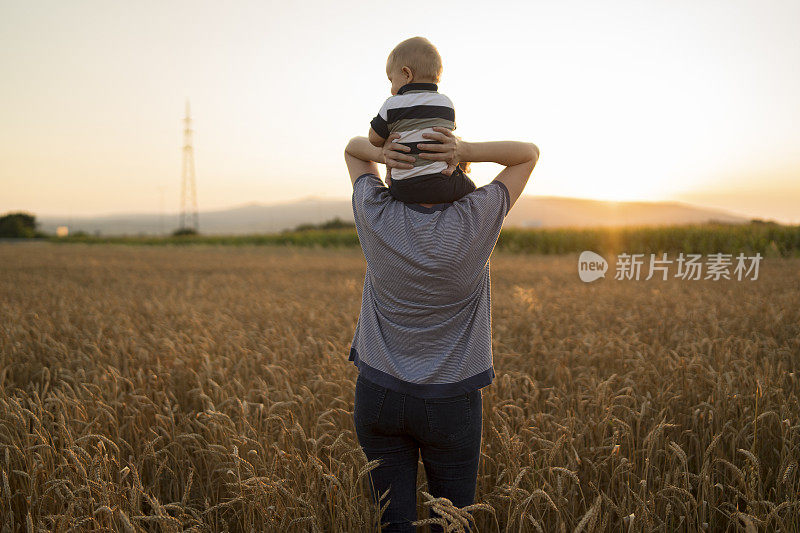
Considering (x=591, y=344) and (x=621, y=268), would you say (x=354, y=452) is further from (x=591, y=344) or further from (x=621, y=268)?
(x=621, y=268)

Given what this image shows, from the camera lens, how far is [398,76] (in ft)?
5.15

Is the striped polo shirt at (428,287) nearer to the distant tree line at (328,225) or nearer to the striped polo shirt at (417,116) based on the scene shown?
the striped polo shirt at (417,116)

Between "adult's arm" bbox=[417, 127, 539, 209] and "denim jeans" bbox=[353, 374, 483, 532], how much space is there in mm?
725

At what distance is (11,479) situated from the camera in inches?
99.7

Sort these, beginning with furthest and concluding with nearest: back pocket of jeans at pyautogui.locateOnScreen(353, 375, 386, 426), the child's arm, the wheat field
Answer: the wheat field < back pocket of jeans at pyautogui.locateOnScreen(353, 375, 386, 426) < the child's arm

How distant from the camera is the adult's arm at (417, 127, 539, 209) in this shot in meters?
1.46

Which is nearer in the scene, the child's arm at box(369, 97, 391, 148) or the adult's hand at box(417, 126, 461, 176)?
the adult's hand at box(417, 126, 461, 176)

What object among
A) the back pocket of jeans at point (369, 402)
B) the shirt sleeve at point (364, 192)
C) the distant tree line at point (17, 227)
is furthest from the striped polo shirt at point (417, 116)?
the distant tree line at point (17, 227)

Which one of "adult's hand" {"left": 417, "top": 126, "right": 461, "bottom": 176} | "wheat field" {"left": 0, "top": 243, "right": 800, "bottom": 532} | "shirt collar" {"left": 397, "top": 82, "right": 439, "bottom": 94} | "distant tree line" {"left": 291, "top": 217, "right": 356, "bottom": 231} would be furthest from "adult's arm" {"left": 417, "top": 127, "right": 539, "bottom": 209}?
"distant tree line" {"left": 291, "top": 217, "right": 356, "bottom": 231}

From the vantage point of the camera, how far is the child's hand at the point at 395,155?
1.48 m

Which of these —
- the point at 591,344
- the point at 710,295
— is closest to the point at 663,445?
the point at 591,344

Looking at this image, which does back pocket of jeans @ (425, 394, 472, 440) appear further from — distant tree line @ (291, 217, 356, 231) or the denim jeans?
distant tree line @ (291, 217, 356, 231)

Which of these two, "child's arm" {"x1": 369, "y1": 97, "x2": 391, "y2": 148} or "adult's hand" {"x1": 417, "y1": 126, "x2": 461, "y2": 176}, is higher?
"child's arm" {"x1": 369, "y1": 97, "x2": 391, "y2": 148}

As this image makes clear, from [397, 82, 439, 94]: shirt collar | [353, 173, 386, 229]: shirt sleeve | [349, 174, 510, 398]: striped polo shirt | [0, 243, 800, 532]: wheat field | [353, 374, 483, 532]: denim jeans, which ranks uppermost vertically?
[397, 82, 439, 94]: shirt collar
